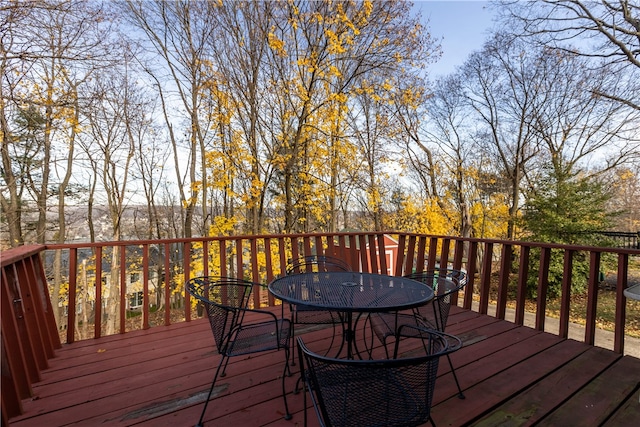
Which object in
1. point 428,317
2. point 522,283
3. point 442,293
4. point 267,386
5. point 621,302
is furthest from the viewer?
point 522,283

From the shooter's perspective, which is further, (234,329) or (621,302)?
(621,302)

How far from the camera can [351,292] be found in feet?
6.68

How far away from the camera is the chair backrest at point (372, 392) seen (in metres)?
1.04

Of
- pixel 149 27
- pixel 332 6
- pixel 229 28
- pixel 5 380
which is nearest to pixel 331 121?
pixel 332 6

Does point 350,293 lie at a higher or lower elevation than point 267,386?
higher

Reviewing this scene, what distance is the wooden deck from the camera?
5.40 ft

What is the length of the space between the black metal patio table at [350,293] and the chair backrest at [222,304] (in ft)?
0.97

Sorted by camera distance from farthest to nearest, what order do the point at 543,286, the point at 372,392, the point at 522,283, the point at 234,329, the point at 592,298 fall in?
the point at 522,283
the point at 543,286
the point at 592,298
the point at 234,329
the point at 372,392

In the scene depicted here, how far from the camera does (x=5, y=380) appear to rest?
161 centimetres

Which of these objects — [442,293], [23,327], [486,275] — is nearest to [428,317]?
[442,293]

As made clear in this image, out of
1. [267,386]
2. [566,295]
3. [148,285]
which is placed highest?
[566,295]

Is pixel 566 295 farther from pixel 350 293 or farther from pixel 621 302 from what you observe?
pixel 350 293

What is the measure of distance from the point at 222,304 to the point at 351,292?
0.93 m

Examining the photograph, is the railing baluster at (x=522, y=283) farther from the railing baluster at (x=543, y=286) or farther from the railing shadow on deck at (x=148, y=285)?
the railing baluster at (x=543, y=286)
